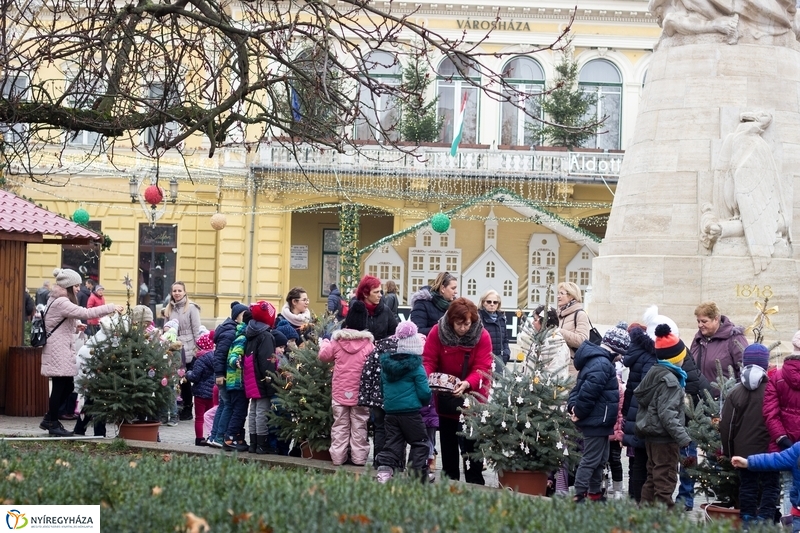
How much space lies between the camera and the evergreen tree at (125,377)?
11875mm

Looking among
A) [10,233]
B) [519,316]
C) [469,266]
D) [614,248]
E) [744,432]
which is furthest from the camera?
[469,266]

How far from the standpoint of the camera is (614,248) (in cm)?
1728

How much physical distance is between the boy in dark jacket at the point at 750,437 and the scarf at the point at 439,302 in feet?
12.4

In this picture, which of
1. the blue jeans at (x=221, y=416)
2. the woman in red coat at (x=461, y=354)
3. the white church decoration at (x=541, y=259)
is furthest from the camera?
the white church decoration at (x=541, y=259)

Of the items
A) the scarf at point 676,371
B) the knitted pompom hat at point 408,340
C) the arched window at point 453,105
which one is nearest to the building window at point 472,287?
the arched window at point 453,105

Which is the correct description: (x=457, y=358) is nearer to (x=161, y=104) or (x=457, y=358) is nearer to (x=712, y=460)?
(x=712, y=460)

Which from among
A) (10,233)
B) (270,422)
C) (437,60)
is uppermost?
(437,60)

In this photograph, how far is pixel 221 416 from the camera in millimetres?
11891

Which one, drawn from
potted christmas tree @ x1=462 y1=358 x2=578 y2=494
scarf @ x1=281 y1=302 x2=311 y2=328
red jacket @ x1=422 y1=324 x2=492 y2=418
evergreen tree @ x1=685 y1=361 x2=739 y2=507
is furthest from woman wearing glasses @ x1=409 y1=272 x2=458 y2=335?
evergreen tree @ x1=685 y1=361 x2=739 y2=507

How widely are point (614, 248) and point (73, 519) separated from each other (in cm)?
1248

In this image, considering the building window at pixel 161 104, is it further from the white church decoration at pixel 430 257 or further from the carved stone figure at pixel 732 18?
the white church decoration at pixel 430 257

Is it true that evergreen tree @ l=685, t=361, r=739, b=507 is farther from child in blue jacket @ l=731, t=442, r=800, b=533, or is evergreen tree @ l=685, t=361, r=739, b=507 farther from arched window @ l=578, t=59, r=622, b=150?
arched window @ l=578, t=59, r=622, b=150

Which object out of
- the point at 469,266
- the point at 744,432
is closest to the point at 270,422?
the point at 744,432

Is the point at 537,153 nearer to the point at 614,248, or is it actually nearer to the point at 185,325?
the point at 614,248
